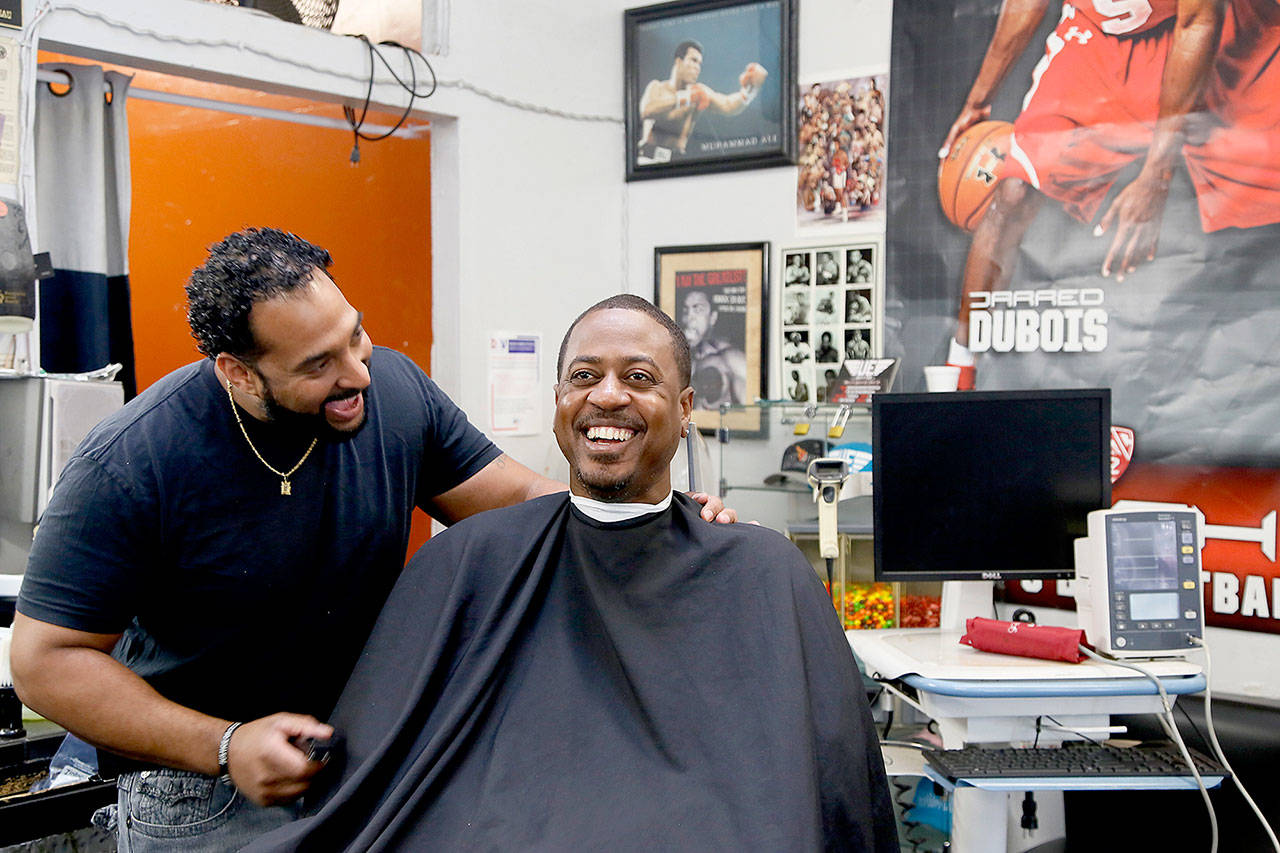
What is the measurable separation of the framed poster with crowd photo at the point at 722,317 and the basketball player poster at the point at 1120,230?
1.54 feet

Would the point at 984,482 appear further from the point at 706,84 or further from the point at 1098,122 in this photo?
the point at 706,84

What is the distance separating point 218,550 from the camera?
155cm

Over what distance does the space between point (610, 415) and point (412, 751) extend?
1.87 feet

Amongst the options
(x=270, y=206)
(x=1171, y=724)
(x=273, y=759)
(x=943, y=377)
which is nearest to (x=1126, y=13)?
(x=943, y=377)

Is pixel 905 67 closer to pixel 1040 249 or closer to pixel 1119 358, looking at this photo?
pixel 1040 249

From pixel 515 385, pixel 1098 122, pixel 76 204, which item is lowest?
pixel 515 385

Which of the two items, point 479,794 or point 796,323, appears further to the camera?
point 796,323

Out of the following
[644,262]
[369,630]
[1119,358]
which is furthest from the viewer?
[644,262]

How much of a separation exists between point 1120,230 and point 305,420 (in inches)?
83.5

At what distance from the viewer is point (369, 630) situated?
1.75 metres

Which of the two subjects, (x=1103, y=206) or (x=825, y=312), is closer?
(x=1103, y=206)

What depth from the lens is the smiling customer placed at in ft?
4.54

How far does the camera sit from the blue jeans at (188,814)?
5.23 feet

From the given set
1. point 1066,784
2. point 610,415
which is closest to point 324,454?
point 610,415
